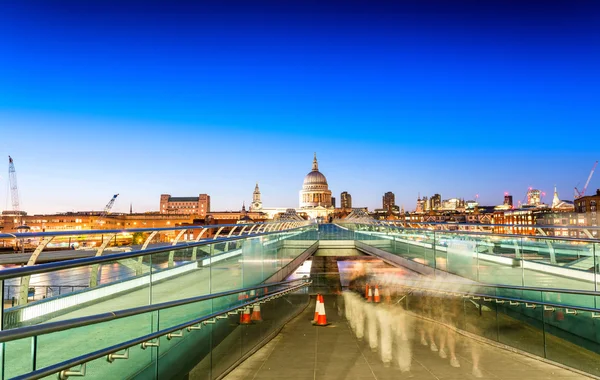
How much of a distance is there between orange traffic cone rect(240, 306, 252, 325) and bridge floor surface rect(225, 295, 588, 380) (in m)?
0.61

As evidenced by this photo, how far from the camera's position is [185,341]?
5.45 meters

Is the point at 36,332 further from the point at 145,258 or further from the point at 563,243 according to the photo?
the point at 563,243

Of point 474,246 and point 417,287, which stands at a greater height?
point 474,246

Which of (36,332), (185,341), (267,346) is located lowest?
(267,346)

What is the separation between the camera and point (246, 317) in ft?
27.3

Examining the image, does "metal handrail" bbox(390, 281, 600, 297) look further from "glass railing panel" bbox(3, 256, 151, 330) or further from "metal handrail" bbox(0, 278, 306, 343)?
"glass railing panel" bbox(3, 256, 151, 330)

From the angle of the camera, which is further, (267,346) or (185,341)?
Result: (267,346)

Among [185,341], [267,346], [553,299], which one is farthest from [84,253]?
[553,299]

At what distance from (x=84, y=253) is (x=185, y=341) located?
24.1 ft

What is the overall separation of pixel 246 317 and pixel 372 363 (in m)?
2.21

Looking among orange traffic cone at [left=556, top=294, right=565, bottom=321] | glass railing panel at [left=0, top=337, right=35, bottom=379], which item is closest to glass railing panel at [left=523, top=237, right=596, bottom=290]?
orange traffic cone at [left=556, top=294, right=565, bottom=321]

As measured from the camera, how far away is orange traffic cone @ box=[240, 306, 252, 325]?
26.5 feet

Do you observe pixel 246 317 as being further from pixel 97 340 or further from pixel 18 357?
pixel 18 357

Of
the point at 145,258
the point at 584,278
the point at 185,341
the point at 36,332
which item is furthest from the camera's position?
the point at 584,278
